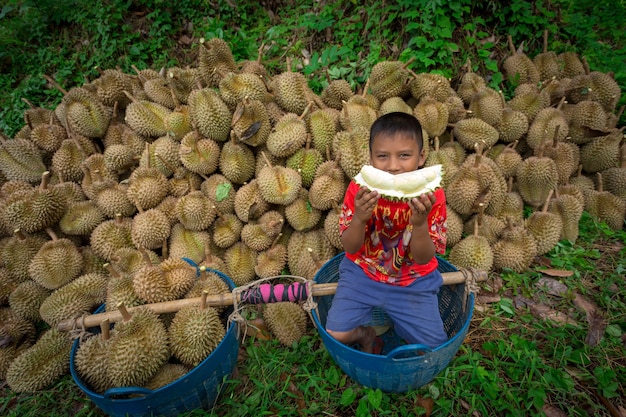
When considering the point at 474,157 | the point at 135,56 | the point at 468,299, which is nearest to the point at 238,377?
the point at 468,299

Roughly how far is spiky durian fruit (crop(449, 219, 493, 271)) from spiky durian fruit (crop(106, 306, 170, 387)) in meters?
2.12

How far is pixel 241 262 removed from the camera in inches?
114

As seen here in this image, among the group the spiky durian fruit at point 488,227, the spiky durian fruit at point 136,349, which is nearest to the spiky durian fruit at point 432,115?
the spiky durian fruit at point 488,227

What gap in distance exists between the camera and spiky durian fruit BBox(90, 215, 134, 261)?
2.88 m

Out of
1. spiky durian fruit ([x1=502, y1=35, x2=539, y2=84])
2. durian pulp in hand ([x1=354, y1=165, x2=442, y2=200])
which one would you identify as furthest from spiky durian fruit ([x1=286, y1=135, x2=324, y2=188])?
spiky durian fruit ([x1=502, y1=35, x2=539, y2=84])

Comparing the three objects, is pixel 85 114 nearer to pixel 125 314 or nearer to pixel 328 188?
pixel 125 314

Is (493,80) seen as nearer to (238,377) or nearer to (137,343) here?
(238,377)

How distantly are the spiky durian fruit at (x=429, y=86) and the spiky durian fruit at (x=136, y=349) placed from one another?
2.94 meters

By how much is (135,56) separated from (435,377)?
5.64 meters

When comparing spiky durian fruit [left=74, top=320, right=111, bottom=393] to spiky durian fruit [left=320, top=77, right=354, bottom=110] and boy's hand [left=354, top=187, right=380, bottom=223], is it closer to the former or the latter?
boy's hand [left=354, top=187, right=380, bottom=223]

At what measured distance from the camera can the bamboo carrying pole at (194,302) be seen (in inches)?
84.7

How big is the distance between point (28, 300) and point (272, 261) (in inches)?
76.4

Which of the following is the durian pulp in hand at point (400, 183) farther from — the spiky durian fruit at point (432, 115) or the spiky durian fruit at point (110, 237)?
the spiky durian fruit at point (110, 237)

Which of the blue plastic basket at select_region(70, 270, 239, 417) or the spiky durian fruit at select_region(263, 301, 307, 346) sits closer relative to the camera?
the blue plastic basket at select_region(70, 270, 239, 417)
